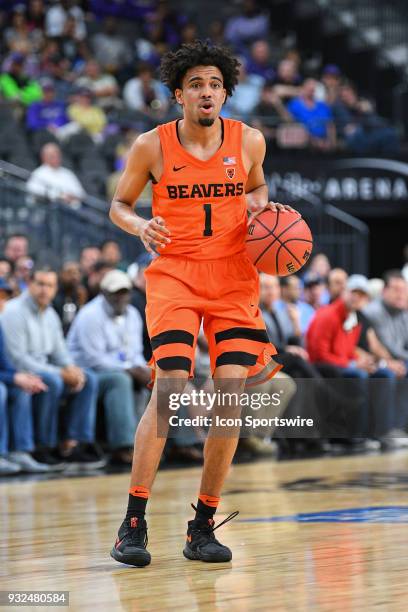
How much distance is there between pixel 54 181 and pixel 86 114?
7.64ft

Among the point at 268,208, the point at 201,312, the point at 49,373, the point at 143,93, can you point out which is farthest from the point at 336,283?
the point at 201,312

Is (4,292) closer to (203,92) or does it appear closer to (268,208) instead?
(268,208)

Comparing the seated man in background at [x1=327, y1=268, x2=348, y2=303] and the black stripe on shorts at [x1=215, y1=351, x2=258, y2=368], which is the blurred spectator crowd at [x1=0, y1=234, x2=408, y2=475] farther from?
the black stripe on shorts at [x1=215, y1=351, x2=258, y2=368]

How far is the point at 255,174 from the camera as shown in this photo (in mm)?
6020

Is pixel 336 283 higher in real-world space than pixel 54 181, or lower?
lower

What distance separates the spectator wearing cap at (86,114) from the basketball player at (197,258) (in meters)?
11.4

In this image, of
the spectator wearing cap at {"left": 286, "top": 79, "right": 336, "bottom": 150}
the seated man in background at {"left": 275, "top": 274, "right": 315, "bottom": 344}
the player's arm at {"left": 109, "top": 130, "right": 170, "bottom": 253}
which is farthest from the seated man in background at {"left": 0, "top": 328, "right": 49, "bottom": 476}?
the spectator wearing cap at {"left": 286, "top": 79, "right": 336, "bottom": 150}

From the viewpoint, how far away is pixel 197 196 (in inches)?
226

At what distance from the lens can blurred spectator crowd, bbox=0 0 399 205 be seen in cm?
1642

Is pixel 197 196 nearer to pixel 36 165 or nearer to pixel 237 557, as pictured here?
pixel 237 557

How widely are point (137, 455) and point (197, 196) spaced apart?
1157 mm

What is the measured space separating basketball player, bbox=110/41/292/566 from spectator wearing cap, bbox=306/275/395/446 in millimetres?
6607

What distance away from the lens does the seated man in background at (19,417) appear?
32.9ft

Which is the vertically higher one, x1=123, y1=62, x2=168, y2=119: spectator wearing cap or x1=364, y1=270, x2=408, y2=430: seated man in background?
x1=123, y1=62, x2=168, y2=119: spectator wearing cap
